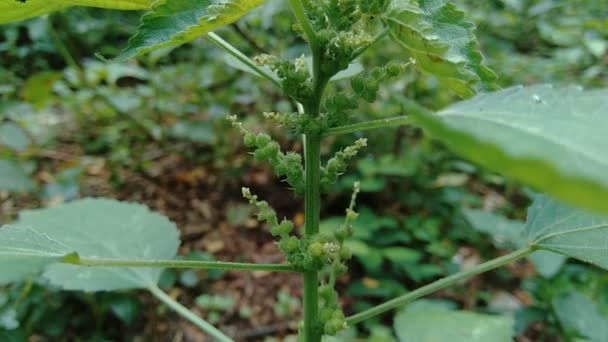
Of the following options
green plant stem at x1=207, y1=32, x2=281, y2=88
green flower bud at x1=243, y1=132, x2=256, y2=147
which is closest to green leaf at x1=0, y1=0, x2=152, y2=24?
green plant stem at x1=207, y1=32, x2=281, y2=88

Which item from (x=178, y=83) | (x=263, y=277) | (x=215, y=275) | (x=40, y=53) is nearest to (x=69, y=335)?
(x=215, y=275)

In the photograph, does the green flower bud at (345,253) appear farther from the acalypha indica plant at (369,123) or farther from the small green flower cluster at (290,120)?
the small green flower cluster at (290,120)

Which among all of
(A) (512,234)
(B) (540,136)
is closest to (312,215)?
(B) (540,136)

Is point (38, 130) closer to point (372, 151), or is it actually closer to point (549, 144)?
point (372, 151)

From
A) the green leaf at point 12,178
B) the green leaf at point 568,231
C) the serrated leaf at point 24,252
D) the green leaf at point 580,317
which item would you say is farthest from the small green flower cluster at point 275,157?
the green leaf at point 12,178

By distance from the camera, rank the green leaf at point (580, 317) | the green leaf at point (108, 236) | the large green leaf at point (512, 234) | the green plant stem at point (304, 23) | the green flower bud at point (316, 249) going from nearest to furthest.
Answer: the green plant stem at point (304, 23)
the green flower bud at point (316, 249)
the green leaf at point (108, 236)
the green leaf at point (580, 317)
the large green leaf at point (512, 234)

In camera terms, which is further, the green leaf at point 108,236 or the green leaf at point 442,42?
the green leaf at point 108,236

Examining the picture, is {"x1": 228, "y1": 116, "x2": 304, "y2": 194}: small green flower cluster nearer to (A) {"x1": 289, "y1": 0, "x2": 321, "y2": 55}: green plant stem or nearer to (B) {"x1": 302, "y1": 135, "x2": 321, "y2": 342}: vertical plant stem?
(B) {"x1": 302, "y1": 135, "x2": 321, "y2": 342}: vertical plant stem
